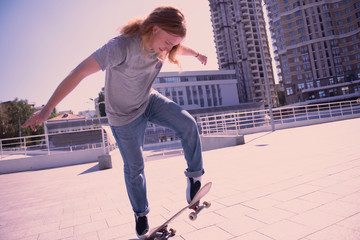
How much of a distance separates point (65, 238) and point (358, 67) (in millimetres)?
83587

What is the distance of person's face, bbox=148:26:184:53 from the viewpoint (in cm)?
174

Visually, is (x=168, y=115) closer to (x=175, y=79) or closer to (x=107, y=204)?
(x=107, y=204)

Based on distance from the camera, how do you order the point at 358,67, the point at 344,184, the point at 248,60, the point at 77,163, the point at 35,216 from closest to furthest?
the point at 344,184 → the point at 35,216 → the point at 77,163 → the point at 358,67 → the point at 248,60

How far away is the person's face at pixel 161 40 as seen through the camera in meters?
1.74

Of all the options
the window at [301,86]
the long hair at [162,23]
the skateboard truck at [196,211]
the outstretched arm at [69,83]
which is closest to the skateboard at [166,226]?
the skateboard truck at [196,211]

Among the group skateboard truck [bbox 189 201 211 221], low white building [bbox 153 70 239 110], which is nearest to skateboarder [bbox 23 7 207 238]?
skateboard truck [bbox 189 201 211 221]

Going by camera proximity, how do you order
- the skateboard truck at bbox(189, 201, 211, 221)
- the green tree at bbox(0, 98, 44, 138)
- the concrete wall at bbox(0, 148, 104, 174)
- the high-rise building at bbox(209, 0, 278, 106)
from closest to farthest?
the skateboard truck at bbox(189, 201, 211, 221), the concrete wall at bbox(0, 148, 104, 174), the green tree at bbox(0, 98, 44, 138), the high-rise building at bbox(209, 0, 278, 106)

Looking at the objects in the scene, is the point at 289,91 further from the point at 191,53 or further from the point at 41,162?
the point at 191,53

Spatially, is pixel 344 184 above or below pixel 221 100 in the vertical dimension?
below

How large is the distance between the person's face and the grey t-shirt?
0.27ft

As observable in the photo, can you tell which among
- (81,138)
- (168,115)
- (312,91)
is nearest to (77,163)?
(168,115)

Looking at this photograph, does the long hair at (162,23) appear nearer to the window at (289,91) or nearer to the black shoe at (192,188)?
the black shoe at (192,188)

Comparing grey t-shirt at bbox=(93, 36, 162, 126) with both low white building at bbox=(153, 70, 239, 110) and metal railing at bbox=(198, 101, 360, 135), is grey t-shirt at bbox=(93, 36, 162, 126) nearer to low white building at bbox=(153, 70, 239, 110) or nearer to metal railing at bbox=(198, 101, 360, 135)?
metal railing at bbox=(198, 101, 360, 135)

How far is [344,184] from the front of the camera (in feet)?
8.77
